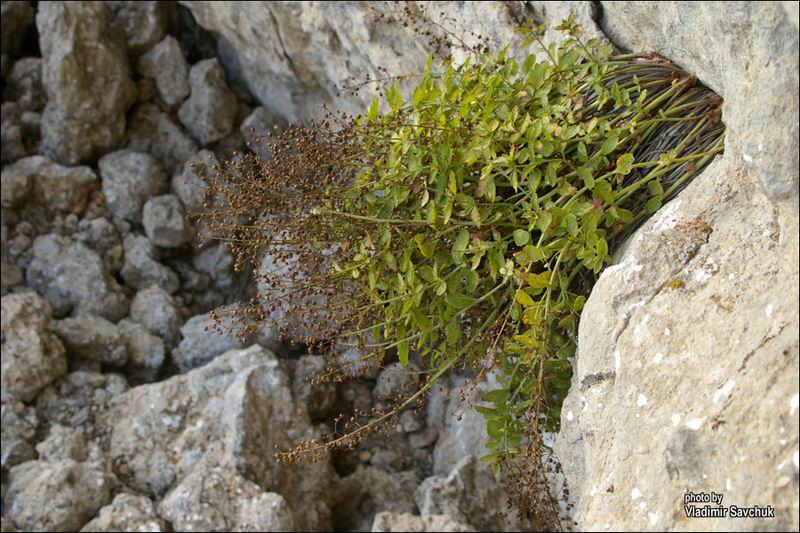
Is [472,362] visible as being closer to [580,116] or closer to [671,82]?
[580,116]

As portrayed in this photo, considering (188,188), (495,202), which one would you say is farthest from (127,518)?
(495,202)

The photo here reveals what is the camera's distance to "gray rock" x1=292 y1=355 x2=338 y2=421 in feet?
14.1

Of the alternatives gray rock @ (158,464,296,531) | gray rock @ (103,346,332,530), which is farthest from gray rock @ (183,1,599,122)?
gray rock @ (158,464,296,531)

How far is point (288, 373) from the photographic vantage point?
4.36m

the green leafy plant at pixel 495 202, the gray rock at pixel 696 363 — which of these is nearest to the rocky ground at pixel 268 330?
the gray rock at pixel 696 363

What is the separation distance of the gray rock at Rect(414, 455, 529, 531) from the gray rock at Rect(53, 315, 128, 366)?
1.64 m

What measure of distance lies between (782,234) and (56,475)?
3.18 metres

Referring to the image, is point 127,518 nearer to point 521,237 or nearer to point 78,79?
point 521,237

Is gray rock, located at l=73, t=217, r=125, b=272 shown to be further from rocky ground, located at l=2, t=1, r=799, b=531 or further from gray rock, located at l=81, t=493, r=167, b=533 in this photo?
gray rock, located at l=81, t=493, r=167, b=533

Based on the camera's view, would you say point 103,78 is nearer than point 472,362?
No

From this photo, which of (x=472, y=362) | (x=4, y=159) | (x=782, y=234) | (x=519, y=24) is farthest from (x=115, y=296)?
(x=782, y=234)

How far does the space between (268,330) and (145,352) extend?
637 mm

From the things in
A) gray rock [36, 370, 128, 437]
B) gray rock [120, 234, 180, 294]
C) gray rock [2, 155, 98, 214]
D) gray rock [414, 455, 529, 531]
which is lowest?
gray rock [414, 455, 529, 531]

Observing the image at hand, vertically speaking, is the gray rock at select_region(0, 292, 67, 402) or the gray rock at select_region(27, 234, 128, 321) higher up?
the gray rock at select_region(27, 234, 128, 321)
